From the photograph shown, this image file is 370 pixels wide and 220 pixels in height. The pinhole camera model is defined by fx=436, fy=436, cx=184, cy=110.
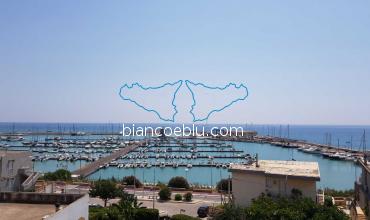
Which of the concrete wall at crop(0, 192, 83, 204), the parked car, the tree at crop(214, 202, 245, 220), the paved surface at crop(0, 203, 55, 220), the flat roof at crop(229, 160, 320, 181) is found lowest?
the parked car

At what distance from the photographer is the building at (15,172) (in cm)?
1842

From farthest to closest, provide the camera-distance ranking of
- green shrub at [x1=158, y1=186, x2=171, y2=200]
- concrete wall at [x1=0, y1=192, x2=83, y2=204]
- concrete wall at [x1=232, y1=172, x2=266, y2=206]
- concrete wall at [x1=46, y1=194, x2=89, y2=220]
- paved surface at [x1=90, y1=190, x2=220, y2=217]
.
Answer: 1. green shrub at [x1=158, y1=186, x2=171, y2=200]
2. paved surface at [x1=90, y1=190, x2=220, y2=217]
3. concrete wall at [x1=232, y1=172, x2=266, y2=206]
4. concrete wall at [x1=0, y1=192, x2=83, y2=204]
5. concrete wall at [x1=46, y1=194, x2=89, y2=220]

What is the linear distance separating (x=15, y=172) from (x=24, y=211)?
11.2 meters

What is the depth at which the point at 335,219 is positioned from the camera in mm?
13680

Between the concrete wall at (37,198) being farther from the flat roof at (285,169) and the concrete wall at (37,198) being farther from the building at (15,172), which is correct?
the flat roof at (285,169)

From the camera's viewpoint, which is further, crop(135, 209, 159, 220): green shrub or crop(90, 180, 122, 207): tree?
crop(90, 180, 122, 207): tree

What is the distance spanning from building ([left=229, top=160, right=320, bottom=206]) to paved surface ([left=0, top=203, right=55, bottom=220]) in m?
9.67

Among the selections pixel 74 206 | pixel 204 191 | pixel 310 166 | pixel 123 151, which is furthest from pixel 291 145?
pixel 74 206

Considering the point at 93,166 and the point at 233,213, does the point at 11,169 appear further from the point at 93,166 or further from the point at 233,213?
the point at 93,166

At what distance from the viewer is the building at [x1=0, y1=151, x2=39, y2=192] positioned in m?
18.4

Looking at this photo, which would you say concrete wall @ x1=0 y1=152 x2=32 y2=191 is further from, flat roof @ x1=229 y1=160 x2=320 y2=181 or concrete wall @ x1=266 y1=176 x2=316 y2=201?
concrete wall @ x1=266 y1=176 x2=316 y2=201

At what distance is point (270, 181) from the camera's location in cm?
1705

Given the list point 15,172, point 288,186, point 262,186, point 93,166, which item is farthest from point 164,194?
point 93,166

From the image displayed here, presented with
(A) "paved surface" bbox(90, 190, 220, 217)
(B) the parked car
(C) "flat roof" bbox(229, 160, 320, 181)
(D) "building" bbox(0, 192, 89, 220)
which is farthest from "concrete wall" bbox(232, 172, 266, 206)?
(D) "building" bbox(0, 192, 89, 220)
